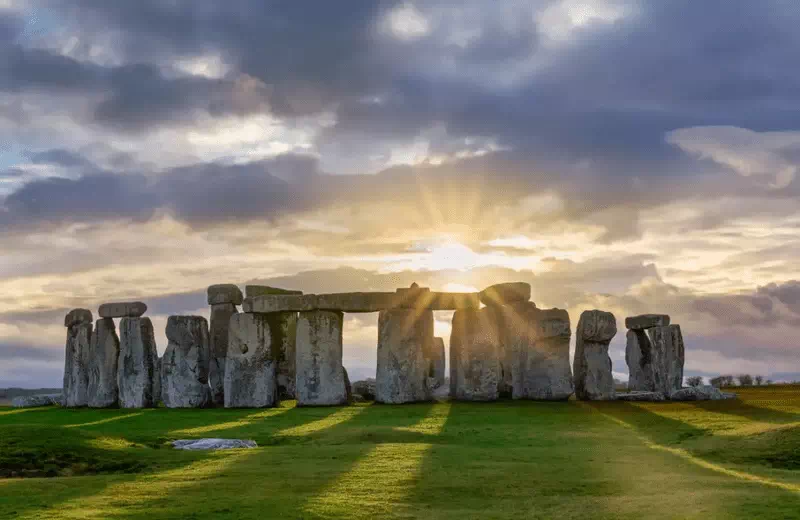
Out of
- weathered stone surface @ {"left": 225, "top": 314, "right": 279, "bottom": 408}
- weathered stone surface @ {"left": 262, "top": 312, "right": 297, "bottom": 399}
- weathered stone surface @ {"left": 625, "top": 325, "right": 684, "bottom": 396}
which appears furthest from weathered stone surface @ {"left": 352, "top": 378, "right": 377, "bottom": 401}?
weathered stone surface @ {"left": 625, "top": 325, "right": 684, "bottom": 396}

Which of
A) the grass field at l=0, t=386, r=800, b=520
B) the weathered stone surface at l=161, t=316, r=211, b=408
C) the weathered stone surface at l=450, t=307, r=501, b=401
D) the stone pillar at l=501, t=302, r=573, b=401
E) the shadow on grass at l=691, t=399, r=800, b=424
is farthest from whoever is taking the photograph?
the weathered stone surface at l=161, t=316, r=211, b=408

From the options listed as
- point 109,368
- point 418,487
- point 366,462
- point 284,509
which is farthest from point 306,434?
point 109,368

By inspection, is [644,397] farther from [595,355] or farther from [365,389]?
[365,389]

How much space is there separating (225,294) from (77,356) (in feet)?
26.0

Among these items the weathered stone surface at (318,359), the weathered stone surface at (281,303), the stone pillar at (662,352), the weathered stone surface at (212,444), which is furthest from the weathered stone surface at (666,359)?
the weathered stone surface at (212,444)

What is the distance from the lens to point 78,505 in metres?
15.5

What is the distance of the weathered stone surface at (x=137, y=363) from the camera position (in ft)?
131

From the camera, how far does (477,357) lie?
36500mm

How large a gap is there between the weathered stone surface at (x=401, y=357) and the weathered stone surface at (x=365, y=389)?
3339 mm

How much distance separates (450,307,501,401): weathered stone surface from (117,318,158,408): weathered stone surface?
1228 cm

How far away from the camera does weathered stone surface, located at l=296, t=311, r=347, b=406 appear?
3644 cm

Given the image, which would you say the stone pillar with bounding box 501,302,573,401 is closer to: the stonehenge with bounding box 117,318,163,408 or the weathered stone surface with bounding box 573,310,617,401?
the weathered stone surface with bounding box 573,310,617,401

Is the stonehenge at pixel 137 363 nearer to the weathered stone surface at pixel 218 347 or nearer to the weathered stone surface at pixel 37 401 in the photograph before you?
the weathered stone surface at pixel 218 347

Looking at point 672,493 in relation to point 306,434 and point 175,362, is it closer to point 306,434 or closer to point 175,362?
point 306,434
